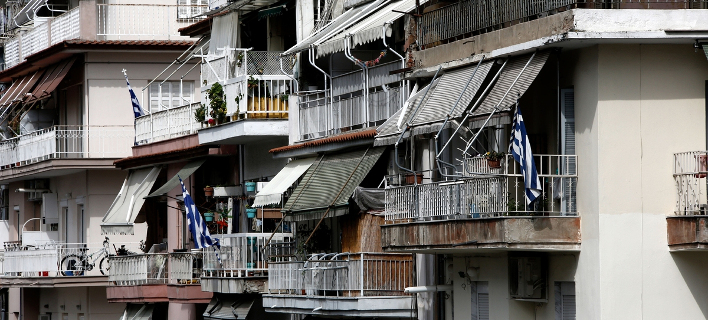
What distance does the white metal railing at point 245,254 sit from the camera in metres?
Answer: 30.5

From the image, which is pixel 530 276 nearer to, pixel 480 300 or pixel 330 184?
pixel 480 300

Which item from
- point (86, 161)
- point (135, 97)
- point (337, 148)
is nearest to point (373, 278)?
point (337, 148)

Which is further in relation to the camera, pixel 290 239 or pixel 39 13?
pixel 39 13

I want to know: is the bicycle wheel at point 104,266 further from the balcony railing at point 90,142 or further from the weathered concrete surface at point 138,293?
the balcony railing at point 90,142

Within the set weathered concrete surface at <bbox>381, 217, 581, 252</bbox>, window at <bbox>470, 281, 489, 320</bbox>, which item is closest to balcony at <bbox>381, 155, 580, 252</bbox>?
weathered concrete surface at <bbox>381, 217, 581, 252</bbox>

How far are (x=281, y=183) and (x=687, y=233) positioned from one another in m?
11.1

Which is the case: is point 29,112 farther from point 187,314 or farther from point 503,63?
point 503,63

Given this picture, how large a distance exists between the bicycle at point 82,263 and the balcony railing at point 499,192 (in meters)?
18.7

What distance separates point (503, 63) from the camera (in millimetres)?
22172

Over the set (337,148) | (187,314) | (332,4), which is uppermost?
(332,4)

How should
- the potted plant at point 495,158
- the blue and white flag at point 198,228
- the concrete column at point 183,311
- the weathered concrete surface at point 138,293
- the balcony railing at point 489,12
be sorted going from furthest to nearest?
the weathered concrete surface at point 138,293 < the concrete column at point 183,311 < the blue and white flag at point 198,228 < the potted plant at point 495,158 < the balcony railing at point 489,12

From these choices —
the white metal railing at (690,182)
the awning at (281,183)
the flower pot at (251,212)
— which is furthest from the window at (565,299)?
the flower pot at (251,212)

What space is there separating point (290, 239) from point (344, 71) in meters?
3.52

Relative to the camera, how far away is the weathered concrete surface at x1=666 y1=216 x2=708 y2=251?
19.7m
